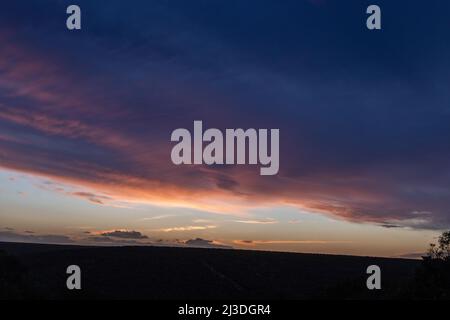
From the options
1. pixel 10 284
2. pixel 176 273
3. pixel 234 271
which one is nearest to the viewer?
pixel 10 284

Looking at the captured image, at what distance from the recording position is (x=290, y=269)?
83688 mm

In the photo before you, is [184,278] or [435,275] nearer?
[435,275]

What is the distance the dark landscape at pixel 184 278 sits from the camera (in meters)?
37.8

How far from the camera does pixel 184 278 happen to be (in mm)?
63125

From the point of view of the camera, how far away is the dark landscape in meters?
37.8

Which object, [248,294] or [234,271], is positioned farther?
[234,271]
